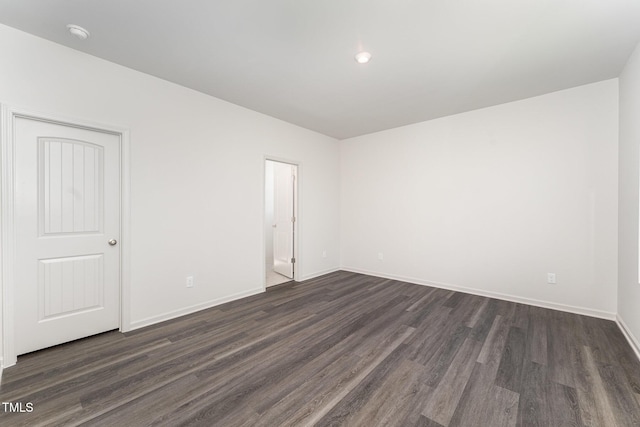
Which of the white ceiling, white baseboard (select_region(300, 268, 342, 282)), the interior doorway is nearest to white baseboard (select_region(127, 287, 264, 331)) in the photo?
the interior doorway

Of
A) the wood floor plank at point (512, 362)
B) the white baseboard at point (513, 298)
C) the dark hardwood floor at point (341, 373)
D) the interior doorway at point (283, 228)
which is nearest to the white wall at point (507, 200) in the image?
the white baseboard at point (513, 298)

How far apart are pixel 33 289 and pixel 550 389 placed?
4206 mm

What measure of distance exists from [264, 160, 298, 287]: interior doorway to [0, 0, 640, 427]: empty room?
69cm

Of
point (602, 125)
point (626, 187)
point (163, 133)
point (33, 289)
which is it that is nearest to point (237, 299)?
point (33, 289)

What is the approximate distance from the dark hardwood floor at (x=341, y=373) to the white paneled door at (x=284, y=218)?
1986mm

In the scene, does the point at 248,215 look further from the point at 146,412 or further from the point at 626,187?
the point at 626,187

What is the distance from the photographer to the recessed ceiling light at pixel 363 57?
241cm

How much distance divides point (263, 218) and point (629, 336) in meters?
4.25

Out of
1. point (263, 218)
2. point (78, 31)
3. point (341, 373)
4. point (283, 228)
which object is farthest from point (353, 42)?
point (283, 228)

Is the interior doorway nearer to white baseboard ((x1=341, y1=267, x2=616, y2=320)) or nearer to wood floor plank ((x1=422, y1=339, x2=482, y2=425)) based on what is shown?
white baseboard ((x1=341, y1=267, x2=616, y2=320))

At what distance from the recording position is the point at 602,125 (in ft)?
9.70

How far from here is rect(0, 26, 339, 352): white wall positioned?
7.43 ft

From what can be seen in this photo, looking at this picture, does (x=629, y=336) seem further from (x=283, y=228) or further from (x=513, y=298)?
(x=283, y=228)

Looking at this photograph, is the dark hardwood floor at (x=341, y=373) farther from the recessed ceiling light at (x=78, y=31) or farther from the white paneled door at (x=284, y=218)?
the recessed ceiling light at (x=78, y=31)
